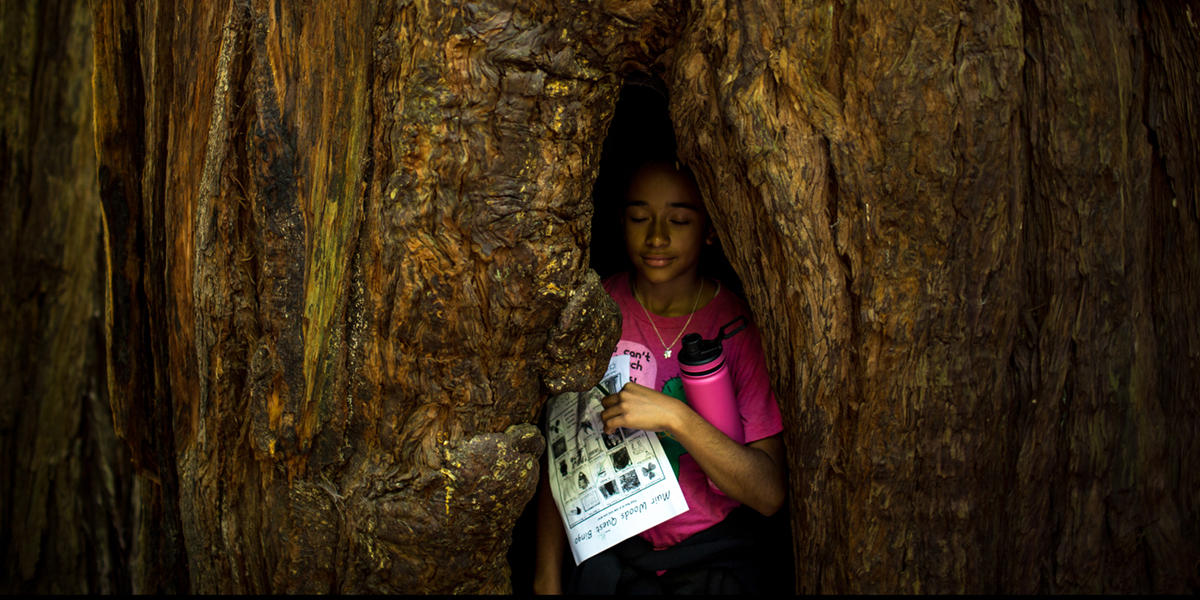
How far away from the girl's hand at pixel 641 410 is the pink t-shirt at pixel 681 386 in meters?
0.22

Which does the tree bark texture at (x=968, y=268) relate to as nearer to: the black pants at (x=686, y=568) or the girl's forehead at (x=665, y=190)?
the black pants at (x=686, y=568)

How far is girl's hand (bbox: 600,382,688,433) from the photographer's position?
6.10 feet

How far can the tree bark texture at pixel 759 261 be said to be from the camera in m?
1.60

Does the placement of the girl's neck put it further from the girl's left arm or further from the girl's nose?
the girl's left arm

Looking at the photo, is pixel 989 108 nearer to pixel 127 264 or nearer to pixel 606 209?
pixel 606 209

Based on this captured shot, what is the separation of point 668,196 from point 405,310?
852 millimetres

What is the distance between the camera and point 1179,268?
1752 mm

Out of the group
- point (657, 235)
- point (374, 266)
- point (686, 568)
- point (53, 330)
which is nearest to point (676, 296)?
point (657, 235)

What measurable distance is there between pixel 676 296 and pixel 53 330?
94.9 inches

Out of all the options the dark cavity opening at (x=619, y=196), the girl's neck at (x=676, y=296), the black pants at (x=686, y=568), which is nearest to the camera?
the black pants at (x=686, y=568)

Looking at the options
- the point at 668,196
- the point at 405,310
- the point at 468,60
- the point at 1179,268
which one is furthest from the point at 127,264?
the point at 1179,268

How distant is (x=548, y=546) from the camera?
218 cm

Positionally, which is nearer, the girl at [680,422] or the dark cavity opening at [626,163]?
the girl at [680,422]

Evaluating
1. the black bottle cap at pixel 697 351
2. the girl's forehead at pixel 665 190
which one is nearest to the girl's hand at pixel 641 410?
the black bottle cap at pixel 697 351
